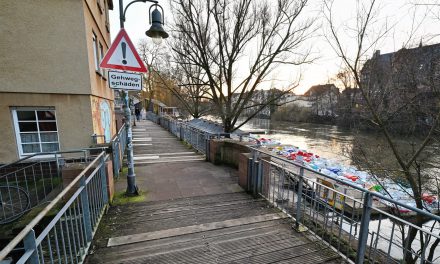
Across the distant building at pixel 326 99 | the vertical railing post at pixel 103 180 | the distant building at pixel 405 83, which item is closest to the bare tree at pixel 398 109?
the distant building at pixel 405 83

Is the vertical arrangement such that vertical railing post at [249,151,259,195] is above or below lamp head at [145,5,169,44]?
below

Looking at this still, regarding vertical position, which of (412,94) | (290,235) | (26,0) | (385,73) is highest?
(26,0)

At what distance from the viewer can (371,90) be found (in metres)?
6.44

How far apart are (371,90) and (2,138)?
35.3ft

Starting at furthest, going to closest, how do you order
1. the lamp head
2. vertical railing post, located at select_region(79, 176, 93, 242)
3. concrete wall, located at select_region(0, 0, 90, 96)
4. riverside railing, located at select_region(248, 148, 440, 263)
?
concrete wall, located at select_region(0, 0, 90, 96)
the lamp head
vertical railing post, located at select_region(79, 176, 93, 242)
riverside railing, located at select_region(248, 148, 440, 263)

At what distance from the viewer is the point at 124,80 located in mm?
3869

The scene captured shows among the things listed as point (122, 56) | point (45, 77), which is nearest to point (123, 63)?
point (122, 56)

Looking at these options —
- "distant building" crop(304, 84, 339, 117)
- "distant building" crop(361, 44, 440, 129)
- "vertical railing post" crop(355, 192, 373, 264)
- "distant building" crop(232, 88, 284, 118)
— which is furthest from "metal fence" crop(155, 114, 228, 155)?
"distant building" crop(304, 84, 339, 117)

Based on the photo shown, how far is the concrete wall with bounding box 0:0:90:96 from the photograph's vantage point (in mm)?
5859

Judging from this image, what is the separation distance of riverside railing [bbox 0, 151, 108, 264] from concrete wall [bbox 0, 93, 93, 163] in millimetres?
3402

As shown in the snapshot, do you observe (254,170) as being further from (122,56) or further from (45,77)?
(45,77)

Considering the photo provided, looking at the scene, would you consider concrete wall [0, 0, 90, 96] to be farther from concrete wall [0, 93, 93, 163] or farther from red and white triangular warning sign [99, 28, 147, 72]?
red and white triangular warning sign [99, 28, 147, 72]

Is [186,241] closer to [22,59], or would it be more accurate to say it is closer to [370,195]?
[370,195]

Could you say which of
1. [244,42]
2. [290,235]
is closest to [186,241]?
[290,235]
